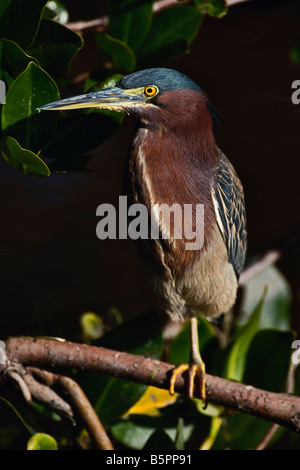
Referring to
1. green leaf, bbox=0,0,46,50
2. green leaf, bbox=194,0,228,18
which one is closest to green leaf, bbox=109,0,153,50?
green leaf, bbox=194,0,228,18

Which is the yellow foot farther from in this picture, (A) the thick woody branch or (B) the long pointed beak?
(B) the long pointed beak

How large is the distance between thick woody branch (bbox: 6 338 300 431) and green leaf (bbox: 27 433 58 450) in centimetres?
16

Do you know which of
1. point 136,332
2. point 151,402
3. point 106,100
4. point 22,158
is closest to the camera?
point 22,158

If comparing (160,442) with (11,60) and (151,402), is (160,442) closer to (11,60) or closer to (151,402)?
(151,402)

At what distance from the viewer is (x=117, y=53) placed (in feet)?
4.30

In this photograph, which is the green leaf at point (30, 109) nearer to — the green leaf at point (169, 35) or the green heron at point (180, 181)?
the green heron at point (180, 181)

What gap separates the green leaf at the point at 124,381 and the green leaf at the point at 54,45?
Result: 561mm

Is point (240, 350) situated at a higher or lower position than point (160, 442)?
higher

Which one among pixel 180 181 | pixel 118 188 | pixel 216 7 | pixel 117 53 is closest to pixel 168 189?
pixel 180 181

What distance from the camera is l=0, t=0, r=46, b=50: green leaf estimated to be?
1.03 metres

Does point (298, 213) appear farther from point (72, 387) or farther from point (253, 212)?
point (72, 387)

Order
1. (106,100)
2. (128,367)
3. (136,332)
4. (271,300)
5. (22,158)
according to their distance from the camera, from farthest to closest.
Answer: (271,300) < (136,332) < (128,367) < (106,100) < (22,158)

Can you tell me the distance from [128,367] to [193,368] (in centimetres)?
23
